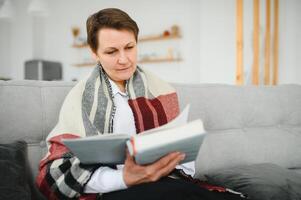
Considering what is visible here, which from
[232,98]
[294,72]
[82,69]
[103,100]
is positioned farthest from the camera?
[82,69]

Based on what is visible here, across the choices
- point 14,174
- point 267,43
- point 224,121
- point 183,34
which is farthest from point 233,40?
point 14,174

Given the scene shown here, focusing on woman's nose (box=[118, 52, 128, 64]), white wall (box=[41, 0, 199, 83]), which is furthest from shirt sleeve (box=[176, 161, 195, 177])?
white wall (box=[41, 0, 199, 83])

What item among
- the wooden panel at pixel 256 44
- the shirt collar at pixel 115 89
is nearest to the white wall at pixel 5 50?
the wooden panel at pixel 256 44

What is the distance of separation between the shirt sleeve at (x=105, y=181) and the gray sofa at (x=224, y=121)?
1.28 feet

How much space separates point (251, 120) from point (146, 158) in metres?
1.12

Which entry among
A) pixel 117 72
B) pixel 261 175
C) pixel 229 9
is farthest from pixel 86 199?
pixel 229 9

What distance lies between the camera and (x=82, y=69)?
5.45m

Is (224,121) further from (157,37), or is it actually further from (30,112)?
(157,37)

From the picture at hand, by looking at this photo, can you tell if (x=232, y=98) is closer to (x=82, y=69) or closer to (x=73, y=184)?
(x=73, y=184)

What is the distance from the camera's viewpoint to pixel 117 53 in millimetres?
1154

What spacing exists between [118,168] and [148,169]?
23 centimetres

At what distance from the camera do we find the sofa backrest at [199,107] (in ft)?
4.13

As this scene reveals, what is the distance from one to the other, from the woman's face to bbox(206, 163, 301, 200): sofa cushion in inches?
23.6

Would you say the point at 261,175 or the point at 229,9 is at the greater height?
the point at 229,9
